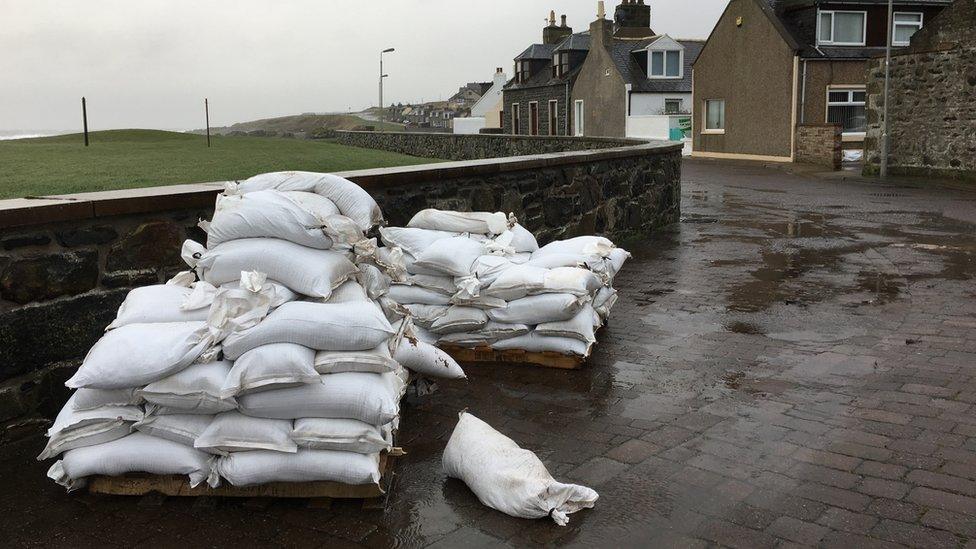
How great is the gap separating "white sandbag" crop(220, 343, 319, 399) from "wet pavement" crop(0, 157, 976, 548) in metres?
0.53

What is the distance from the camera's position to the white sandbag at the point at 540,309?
5.43 metres

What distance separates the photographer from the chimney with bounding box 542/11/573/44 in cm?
5191

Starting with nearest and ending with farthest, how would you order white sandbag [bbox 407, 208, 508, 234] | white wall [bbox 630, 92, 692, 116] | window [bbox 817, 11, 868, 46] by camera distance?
white sandbag [bbox 407, 208, 508, 234] < window [bbox 817, 11, 868, 46] < white wall [bbox 630, 92, 692, 116]

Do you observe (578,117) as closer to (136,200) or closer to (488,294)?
(488,294)

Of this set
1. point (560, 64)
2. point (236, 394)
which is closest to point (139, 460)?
point (236, 394)

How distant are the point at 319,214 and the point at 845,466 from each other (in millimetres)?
2754

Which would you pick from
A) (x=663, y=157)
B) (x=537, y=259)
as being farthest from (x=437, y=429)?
(x=663, y=157)

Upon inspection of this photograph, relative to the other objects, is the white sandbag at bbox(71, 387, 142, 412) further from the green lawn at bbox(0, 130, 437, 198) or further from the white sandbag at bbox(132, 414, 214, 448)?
the green lawn at bbox(0, 130, 437, 198)

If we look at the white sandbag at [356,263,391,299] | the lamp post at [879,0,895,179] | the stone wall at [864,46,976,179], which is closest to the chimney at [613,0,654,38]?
the stone wall at [864,46,976,179]

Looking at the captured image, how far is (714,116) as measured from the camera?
34.2 m

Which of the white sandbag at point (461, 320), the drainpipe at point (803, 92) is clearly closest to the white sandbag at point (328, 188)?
the white sandbag at point (461, 320)

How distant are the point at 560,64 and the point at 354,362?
→ 143 feet

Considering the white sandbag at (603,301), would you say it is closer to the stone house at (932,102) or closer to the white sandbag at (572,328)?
the white sandbag at (572,328)

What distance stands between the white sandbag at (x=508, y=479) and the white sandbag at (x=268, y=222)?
125cm
